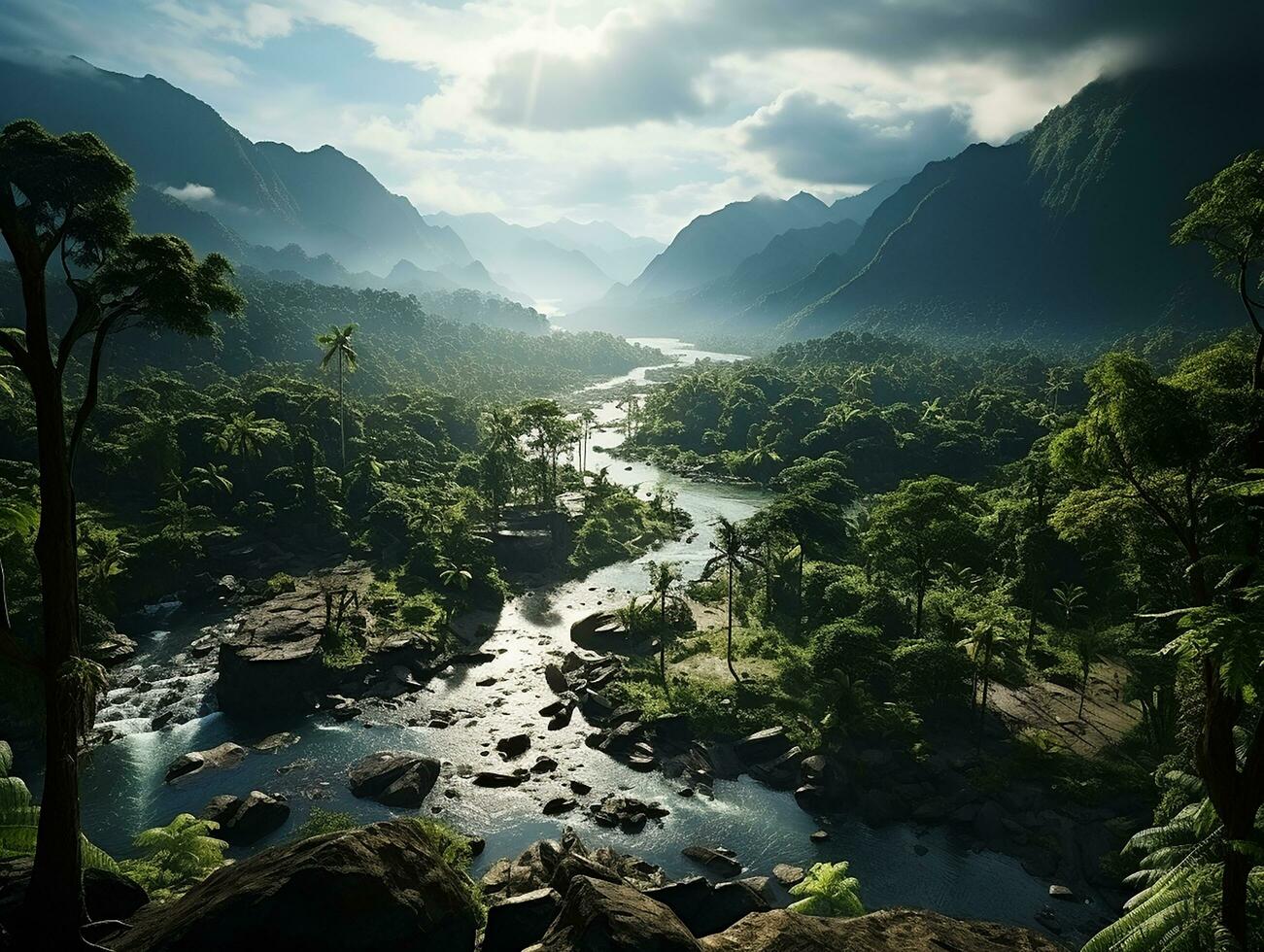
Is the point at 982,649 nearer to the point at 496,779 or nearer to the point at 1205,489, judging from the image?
the point at 496,779

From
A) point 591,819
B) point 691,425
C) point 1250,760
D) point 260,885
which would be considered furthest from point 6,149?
point 691,425

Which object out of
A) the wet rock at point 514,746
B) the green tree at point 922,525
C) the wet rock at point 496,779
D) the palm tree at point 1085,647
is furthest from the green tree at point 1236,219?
the wet rock at point 514,746

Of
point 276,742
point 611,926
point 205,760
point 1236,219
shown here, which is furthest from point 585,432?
point 1236,219

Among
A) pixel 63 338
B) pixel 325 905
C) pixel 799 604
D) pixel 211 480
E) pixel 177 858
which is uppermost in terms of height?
pixel 63 338

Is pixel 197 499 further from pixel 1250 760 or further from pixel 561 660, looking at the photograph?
pixel 1250 760

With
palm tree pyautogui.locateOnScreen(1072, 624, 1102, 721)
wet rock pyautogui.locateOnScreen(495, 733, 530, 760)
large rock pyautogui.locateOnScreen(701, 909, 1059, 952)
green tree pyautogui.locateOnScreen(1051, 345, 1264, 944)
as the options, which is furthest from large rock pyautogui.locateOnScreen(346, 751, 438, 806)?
palm tree pyautogui.locateOnScreen(1072, 624, 1102, 721)

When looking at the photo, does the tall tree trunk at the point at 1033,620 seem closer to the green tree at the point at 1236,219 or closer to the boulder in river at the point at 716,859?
the boulder in river at the point at 716,859
